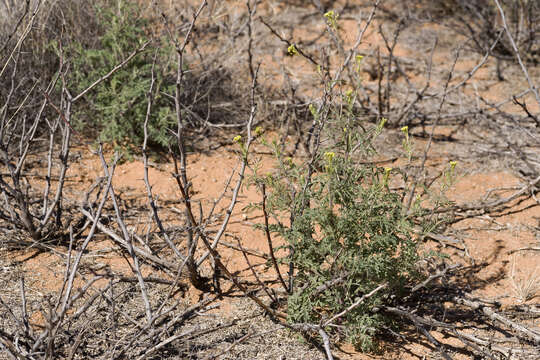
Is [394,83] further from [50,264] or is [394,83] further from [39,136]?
[50,264]

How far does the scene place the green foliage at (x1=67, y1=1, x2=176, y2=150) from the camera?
437 cm

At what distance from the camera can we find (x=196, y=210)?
160 inches

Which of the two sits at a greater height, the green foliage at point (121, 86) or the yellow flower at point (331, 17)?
the yellow flower at point (331, 17)

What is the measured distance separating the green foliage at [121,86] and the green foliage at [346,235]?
176 centimetres

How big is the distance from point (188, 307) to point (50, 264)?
2.89 ft

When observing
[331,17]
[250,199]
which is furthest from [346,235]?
[250,199]

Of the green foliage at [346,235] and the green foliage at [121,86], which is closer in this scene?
the green foliage at [346,235]

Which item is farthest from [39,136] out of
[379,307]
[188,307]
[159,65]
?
[379,307]

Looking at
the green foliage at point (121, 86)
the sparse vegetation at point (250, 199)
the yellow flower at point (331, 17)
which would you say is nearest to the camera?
the yellow flower at point (331, 17)

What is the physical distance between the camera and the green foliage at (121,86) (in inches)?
172

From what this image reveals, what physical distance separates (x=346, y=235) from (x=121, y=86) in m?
2.45

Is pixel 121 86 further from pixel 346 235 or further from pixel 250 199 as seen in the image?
pixel 346 235

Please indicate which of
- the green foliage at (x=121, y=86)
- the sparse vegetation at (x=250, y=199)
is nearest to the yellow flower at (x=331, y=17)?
the sparse vegetation at (x=250, y=199)

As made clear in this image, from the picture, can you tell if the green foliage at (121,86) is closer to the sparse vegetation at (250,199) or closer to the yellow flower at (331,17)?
the sparse vegetation at (250,199)
